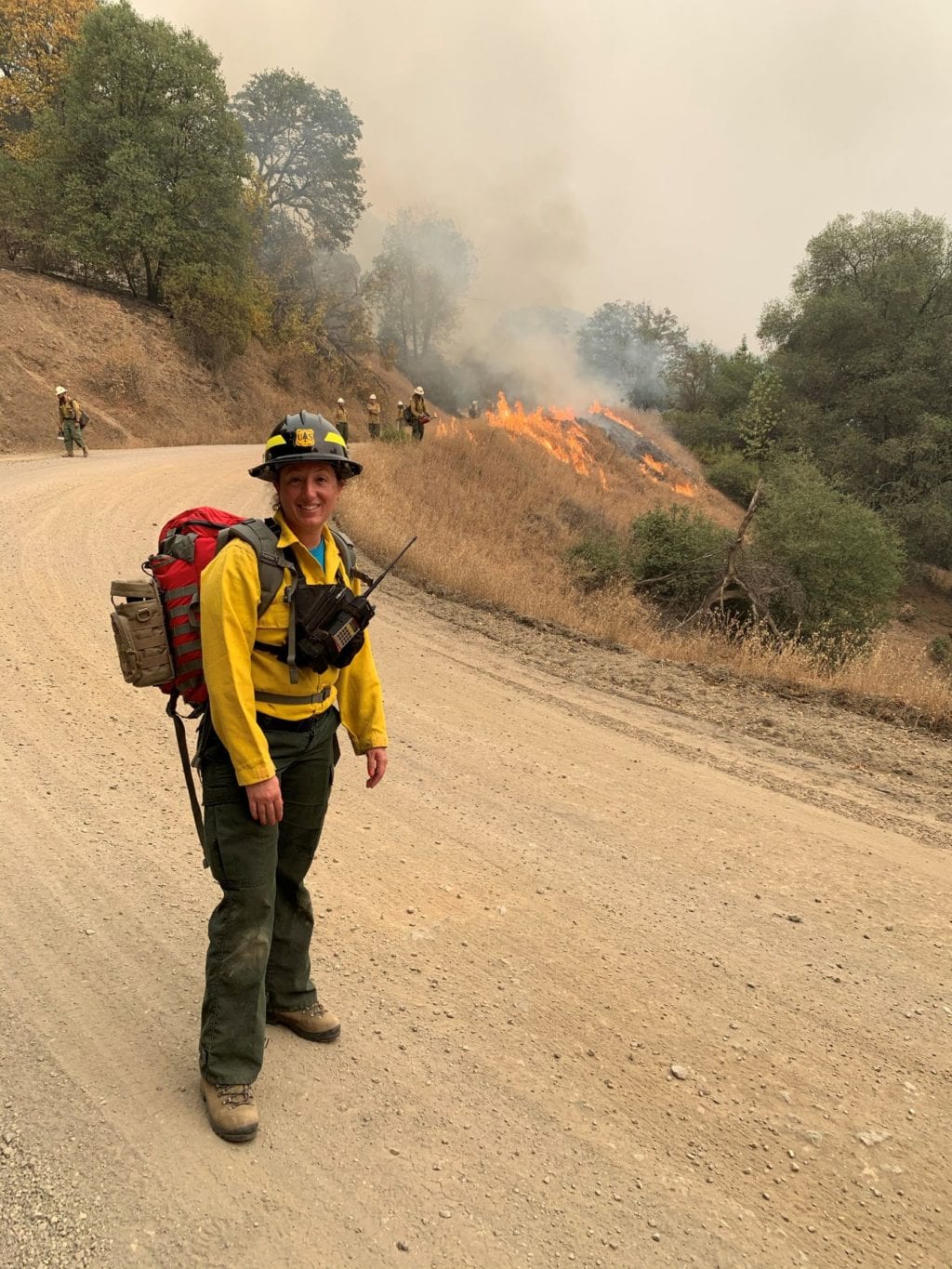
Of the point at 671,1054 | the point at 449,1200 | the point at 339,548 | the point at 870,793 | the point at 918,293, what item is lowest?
the point at 449,1200

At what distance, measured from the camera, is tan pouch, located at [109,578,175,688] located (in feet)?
6.75

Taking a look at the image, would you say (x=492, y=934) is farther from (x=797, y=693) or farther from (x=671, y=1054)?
(x=797, y=693)

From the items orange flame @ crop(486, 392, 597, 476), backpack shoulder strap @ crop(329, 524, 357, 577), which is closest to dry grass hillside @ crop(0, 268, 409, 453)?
orange flame @ crop(486, 392, 597, 476)

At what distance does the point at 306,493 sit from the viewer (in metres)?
2.22

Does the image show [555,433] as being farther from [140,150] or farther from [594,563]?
[140,150]

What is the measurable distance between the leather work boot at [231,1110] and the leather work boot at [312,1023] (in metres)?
0.33

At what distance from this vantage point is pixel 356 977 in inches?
116

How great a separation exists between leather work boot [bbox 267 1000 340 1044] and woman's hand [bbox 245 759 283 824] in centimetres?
91

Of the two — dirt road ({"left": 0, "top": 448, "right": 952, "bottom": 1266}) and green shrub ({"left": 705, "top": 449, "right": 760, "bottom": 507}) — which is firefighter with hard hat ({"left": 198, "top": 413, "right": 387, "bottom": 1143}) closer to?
dirt road ({"left": 0, "top": 448, "right": 952, "bottom": 1266})

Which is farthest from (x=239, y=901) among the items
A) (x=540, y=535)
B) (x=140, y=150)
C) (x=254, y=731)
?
(x=140, y=150)

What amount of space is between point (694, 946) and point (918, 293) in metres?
31.6

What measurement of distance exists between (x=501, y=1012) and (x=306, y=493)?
2.11m

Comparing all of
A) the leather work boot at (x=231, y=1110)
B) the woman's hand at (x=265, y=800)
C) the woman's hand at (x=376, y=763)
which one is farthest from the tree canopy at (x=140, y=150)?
the leather work boot at (x=231, y=1110)

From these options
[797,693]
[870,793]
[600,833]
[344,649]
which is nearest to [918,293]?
[797,693]
